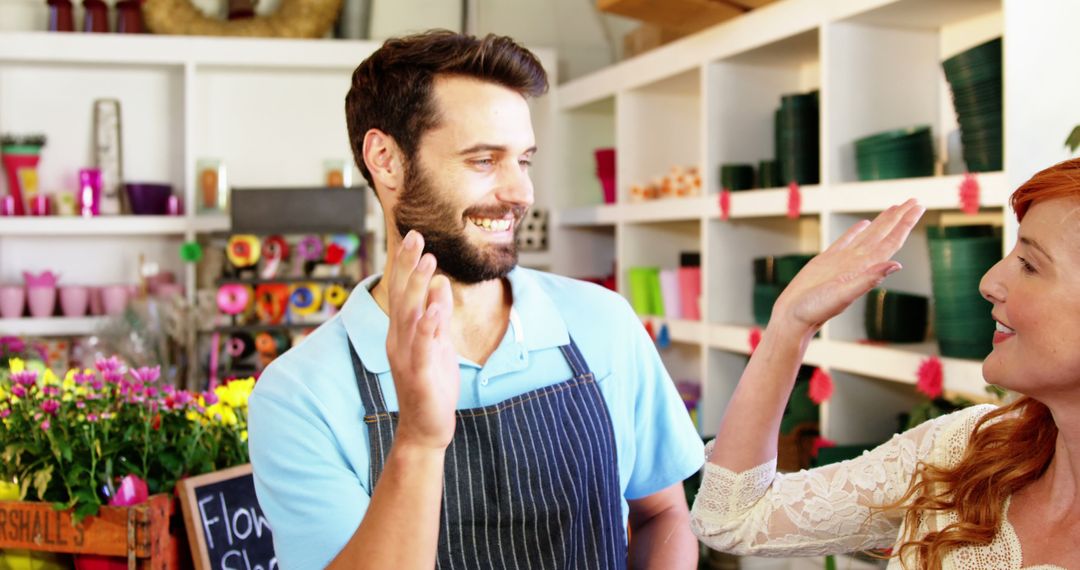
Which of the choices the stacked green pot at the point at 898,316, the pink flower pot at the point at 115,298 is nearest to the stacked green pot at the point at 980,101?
the stacked green pot at the point at 898,316

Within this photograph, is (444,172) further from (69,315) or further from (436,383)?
(69,315)

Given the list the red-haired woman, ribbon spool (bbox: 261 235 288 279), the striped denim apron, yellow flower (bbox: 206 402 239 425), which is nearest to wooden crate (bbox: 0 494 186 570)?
yellow flower (bbox: 206 402 239 425)

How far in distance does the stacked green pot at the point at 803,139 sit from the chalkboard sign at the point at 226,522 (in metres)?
2.01

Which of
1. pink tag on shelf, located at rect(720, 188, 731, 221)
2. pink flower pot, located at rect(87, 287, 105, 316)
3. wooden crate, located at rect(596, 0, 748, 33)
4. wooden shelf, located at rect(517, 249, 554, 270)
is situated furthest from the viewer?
wooden shelf, located at rect(517, 249, 554, 270)

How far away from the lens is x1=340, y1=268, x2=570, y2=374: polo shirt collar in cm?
157

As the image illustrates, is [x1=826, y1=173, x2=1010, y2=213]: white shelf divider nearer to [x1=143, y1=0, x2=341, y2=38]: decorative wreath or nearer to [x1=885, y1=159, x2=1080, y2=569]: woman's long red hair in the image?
[x1=885, y1=159, x2=1080, y2=569]: woman's long red hair

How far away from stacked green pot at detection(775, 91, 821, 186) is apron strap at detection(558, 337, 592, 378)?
6.15ft

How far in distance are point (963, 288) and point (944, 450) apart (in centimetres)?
144

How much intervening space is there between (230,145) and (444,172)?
383 centimetres

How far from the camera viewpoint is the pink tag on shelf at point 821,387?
320 cm

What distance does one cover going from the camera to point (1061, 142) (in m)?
2.56

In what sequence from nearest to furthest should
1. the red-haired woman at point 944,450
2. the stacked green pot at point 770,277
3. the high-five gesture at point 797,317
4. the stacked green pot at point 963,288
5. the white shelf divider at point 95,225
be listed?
the red-haired woman at point 944,450 < the high-five gesture at point 797,317 < the stacked green pot at point 963,288 < the stacked green pot at point 770,277 < the white shelf divider at point 95,225

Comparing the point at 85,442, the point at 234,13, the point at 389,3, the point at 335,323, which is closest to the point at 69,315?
the point at 234,13

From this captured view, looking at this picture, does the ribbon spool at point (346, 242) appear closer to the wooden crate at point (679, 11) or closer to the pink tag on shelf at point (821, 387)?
the wooden crate at point (679, 11)
